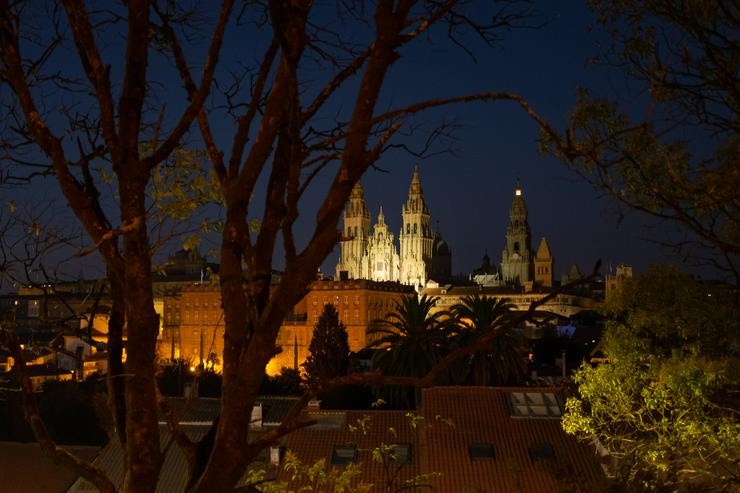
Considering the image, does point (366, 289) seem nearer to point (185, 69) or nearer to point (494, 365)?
point (494, 365)

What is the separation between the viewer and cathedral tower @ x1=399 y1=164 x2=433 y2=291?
403 feet

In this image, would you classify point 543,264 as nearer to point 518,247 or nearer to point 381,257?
point 518,247

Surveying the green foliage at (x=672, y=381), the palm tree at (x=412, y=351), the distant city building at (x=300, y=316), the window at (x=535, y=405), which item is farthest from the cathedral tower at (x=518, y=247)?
the green foliage at (x=672, y=381)

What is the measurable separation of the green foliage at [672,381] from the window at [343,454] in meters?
9.25

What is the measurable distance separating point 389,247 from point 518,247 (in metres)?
29.2

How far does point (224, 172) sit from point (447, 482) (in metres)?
17.2

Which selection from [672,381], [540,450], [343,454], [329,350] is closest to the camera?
[672,381]

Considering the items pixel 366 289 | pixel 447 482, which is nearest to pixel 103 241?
pixel 447 482

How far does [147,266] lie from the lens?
11.5ft

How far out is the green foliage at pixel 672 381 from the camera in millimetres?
Answer: 10641

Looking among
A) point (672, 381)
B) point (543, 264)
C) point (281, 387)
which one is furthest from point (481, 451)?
point (543, 264)

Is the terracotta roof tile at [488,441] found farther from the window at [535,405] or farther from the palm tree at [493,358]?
the palm tree at [493,358]

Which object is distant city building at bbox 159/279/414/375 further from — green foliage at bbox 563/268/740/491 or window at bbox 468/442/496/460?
green foliage at bbox 563/268/740/491

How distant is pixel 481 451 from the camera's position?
69.7 feet
